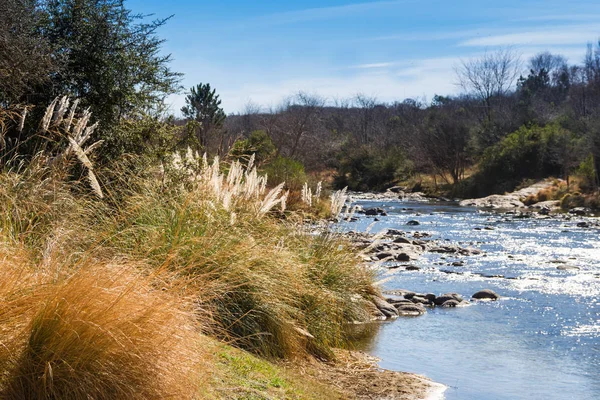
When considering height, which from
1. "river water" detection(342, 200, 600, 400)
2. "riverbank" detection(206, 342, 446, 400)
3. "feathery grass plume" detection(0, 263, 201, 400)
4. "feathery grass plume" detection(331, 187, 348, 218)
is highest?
"feathery grass plume" detection(331, 187, 348, 218)

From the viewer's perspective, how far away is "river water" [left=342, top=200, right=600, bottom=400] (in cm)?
813

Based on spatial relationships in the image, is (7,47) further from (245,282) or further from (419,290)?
(419,290)

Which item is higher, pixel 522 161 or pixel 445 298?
pixel 522 161

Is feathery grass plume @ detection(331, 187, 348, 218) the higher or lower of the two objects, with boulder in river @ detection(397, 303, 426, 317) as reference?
higher

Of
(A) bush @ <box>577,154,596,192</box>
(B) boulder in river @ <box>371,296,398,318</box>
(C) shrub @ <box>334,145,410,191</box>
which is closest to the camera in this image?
(B) boulder in river @ <box>371,296,398,318</box>

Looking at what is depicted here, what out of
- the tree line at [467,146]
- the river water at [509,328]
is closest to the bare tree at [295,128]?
the tree line at [467,146]

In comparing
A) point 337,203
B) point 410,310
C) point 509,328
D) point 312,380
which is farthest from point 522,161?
point 312,380

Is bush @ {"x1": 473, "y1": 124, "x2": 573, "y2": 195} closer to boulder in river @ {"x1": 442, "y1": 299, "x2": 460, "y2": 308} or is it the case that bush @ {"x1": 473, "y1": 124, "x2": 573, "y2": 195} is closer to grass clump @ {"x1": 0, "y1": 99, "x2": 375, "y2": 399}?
boulder in river @ {"x1": 442, "y1": 299, "x2": 460, "y2": 308}

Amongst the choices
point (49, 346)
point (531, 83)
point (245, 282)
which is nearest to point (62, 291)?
point (49, 346)

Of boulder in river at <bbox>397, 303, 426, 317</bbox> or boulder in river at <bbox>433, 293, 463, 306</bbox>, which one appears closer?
boulder in river at <bbox>397, 303, 426, 317</bbox>

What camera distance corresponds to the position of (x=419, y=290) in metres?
14.0

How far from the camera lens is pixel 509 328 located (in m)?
11.0

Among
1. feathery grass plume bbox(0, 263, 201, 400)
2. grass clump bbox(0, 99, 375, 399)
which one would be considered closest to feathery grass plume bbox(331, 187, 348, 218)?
grass clump bbox(0, 99, 375, 399)

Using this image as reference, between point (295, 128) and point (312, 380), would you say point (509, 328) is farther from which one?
point (295, 128)
